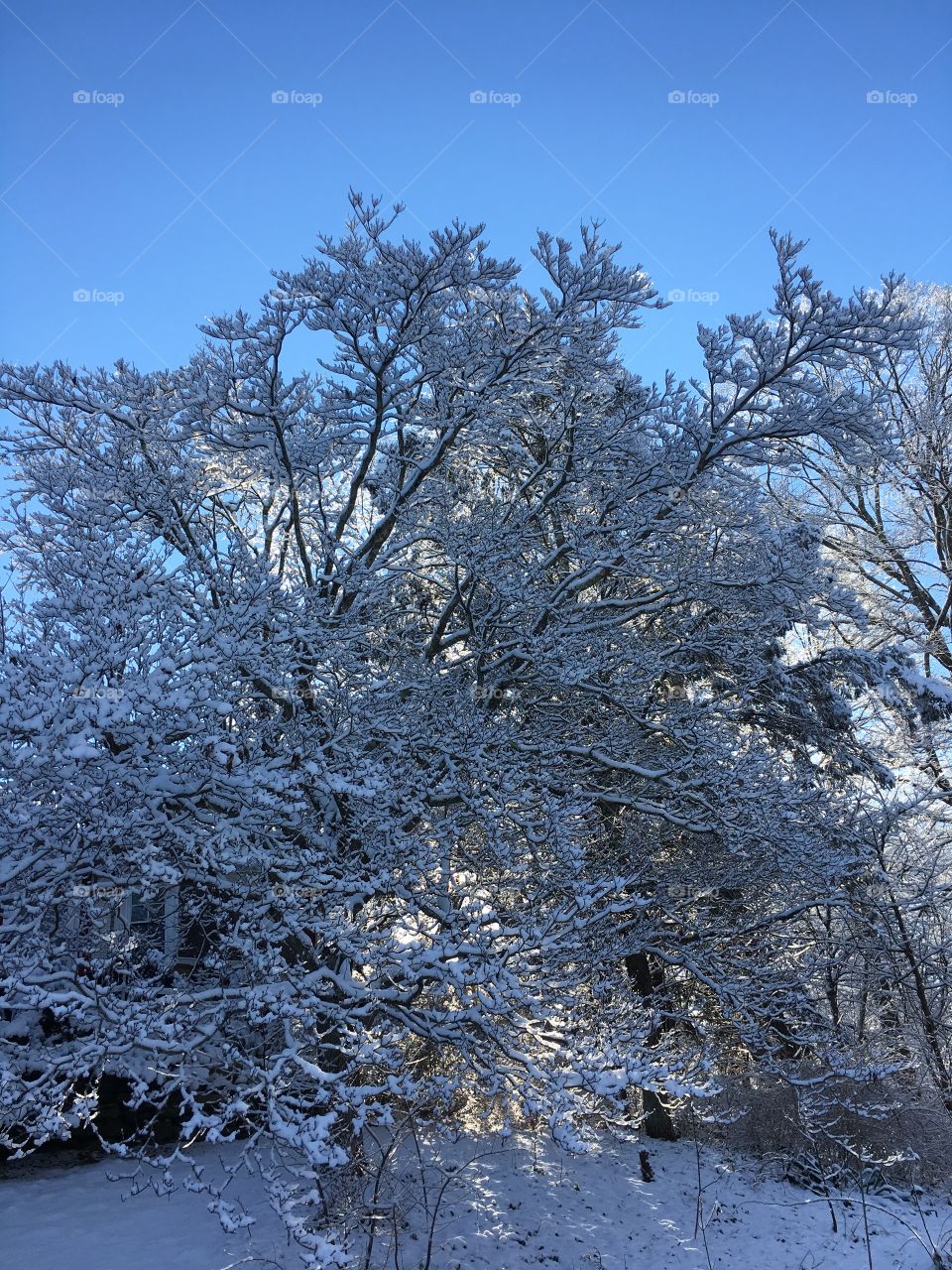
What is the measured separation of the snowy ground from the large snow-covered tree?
2.73 ft

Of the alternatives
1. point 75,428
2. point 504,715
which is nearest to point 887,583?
point 504,715

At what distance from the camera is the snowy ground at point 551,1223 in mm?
6961

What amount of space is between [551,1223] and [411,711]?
17.9 ft

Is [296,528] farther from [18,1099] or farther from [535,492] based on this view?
[18,1099]

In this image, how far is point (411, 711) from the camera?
7719mm

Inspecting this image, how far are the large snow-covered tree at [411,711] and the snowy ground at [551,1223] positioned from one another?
834 mm

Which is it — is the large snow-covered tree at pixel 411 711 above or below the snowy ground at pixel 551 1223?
above

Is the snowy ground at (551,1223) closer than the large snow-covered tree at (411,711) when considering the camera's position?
No

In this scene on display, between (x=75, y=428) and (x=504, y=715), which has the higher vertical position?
(x=75, y=428)

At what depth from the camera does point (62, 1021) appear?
Answer: 9.05 m

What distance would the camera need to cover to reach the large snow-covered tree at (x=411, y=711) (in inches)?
221

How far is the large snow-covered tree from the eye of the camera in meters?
5.62

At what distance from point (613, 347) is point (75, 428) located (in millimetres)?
5621

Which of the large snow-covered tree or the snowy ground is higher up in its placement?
the large snow-covered tree
